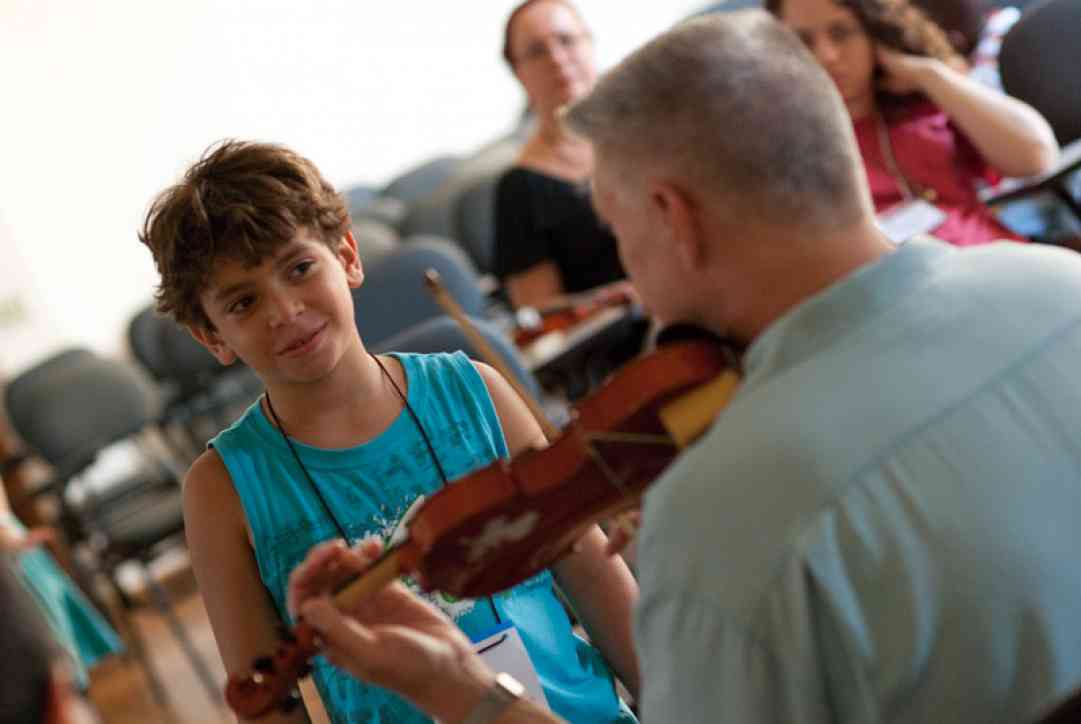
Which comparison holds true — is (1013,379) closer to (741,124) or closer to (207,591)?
(741,124)

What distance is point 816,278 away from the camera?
875 millimetres

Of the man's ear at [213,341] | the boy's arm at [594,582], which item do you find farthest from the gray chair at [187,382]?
the boy's arm at [594,582]

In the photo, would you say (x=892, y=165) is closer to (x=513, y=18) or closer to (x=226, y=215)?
(x=513, y=18)

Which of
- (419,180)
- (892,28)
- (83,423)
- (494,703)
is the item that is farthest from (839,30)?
(419,180)

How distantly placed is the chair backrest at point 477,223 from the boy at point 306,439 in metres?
3.35

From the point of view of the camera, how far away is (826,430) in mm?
765

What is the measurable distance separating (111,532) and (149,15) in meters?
3.53

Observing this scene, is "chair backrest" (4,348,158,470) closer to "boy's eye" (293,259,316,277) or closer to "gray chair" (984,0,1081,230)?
"gray chair" (984,0,1081,230)

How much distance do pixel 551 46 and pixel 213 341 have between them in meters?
1.73

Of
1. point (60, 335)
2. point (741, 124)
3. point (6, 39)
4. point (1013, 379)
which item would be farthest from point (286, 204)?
point (6, 39)

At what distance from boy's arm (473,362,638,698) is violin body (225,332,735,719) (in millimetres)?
271

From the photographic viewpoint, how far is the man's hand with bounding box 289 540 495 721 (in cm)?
96

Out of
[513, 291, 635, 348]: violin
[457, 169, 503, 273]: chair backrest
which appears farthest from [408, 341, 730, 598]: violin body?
[457, 169, 503, 273]: chair backrest

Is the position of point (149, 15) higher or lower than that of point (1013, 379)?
higher
